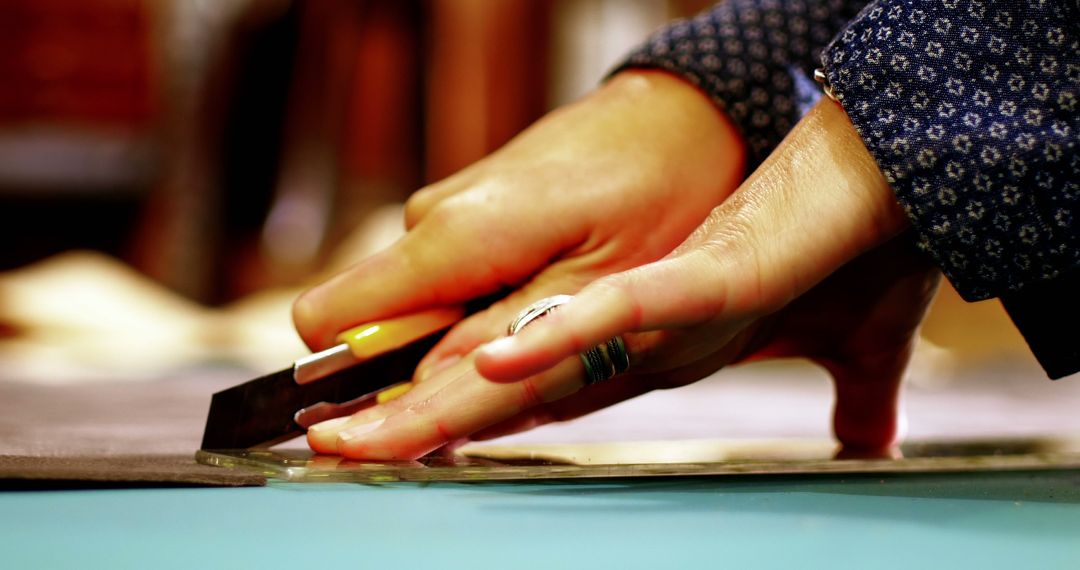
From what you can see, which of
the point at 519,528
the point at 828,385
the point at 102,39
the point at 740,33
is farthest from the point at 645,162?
the point at 102,39

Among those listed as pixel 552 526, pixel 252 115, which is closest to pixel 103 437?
pixel 552 526

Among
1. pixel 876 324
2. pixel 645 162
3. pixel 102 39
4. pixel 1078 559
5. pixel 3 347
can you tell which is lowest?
pixel 1078 559

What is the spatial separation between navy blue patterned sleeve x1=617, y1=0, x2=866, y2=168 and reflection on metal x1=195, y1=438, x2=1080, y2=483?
0.21 m

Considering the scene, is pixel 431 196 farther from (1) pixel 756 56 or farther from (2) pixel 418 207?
(1) pixel 756 56

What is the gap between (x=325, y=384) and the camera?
50 centimetres

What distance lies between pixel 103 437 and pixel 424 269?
0.20 meters

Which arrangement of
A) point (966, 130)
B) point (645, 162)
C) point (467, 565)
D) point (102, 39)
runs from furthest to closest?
point (102, 39) → point (645, 162) → point (966, 130) → point (467, 565)

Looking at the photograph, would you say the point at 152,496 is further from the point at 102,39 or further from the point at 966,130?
the point at 102,39

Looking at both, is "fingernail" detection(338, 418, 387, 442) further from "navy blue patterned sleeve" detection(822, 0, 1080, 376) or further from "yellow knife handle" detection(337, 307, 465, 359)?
"navy blue patterned sleeve" detection(822, 0, 1080, 376)

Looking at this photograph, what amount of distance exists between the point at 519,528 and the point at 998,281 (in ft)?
0.75

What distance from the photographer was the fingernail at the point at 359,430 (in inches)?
17.0

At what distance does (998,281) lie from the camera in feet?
1.31

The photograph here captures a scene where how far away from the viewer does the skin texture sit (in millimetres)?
364

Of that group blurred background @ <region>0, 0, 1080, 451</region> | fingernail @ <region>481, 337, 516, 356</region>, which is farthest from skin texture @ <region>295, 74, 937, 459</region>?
blurred background @ <region>0, 0, 1080, 451</region>
